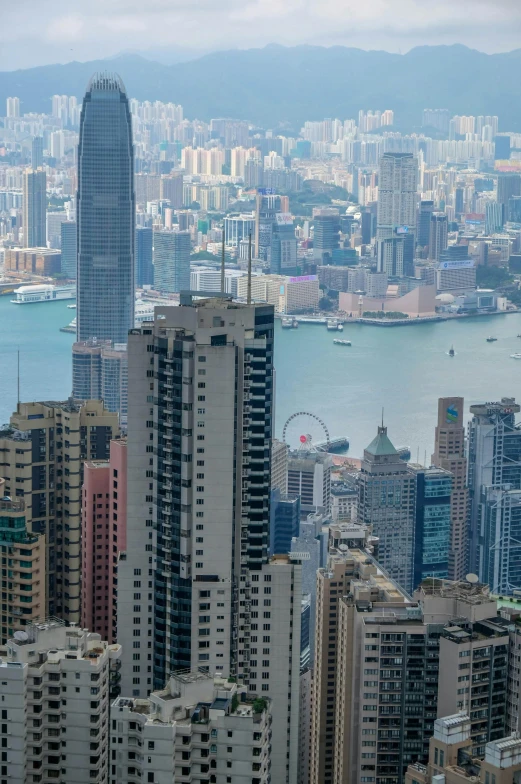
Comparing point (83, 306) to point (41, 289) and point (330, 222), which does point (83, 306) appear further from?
point (330, 222)

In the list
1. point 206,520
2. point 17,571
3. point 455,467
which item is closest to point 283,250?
point 455,467

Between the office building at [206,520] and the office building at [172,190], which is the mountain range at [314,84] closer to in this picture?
the office building at [172,190]

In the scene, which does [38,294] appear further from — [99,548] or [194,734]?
[194,734]

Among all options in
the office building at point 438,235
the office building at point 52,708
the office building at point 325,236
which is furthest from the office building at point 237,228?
the office building at point 52,708

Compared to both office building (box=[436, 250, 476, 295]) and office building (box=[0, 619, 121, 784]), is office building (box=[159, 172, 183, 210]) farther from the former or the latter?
office building (box=[0, 619, 121, 784])

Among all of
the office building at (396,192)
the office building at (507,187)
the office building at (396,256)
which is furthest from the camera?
the office building at (507,187)

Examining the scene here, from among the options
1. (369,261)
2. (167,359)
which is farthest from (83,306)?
(167,359)

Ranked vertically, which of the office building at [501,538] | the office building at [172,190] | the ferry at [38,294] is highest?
the office building at [172,190]
